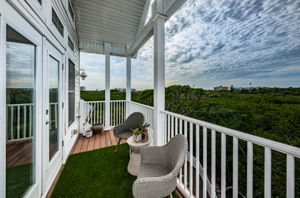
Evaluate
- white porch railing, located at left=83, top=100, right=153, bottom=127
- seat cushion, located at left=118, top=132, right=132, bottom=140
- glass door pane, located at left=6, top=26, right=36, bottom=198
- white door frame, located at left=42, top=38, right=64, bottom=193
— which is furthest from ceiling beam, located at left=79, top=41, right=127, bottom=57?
glass door pane, located at left=6, top=26, right=36, bottom=198

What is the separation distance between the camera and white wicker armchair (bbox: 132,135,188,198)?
116 centimetres

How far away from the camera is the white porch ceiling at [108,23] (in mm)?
3537

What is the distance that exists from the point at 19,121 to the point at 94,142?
8.71ft

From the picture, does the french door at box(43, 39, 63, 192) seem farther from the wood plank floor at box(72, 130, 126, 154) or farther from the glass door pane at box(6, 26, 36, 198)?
the wood plank floor at box(72, 130, 126, 154)

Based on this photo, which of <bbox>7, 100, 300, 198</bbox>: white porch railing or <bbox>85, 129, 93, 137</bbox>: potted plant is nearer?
<bbox>7, 100, 300, 198</bbox>: white porch railing

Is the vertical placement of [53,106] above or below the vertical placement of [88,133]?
above

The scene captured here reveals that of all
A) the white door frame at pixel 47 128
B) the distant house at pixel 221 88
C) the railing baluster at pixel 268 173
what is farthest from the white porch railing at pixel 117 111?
the railing baluster at pixel 268 173

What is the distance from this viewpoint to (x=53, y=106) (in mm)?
2141

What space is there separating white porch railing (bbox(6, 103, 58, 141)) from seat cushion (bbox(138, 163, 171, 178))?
4.32 ft

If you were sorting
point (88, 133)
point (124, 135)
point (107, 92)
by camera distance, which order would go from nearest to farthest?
point (124, 135), point (88, 133), point (107, 92)

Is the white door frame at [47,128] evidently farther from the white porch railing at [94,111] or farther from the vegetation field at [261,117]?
the vegetation field at [261,117]

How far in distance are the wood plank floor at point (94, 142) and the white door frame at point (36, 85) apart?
1723 millimetres

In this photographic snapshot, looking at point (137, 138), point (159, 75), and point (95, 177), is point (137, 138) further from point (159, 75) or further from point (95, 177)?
point (159, 75)

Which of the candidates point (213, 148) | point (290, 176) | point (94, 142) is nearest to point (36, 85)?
point (213, 148)
